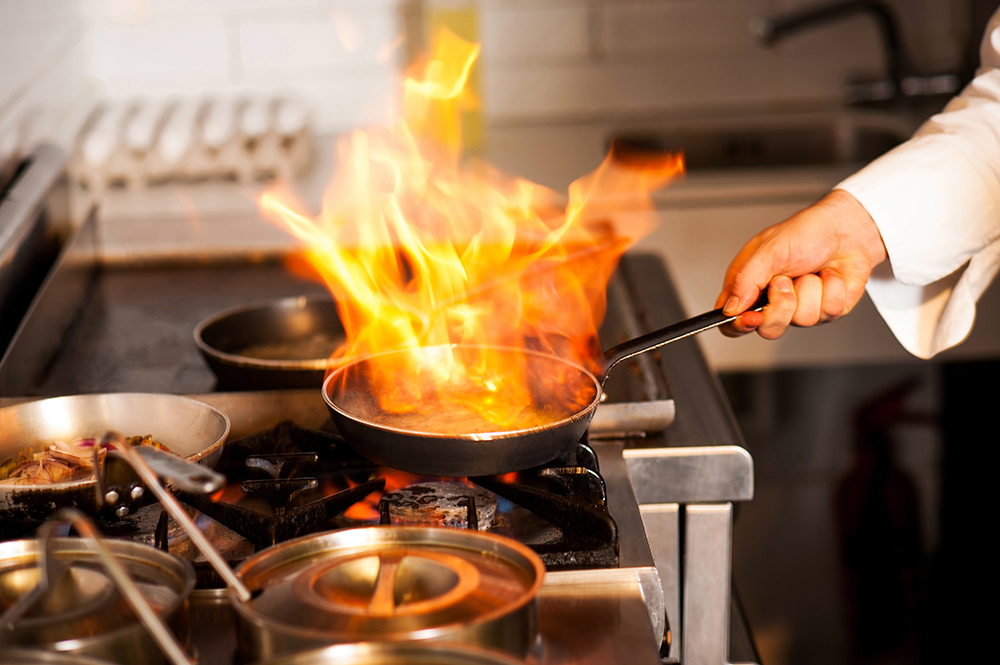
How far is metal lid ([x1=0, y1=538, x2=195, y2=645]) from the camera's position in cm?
55

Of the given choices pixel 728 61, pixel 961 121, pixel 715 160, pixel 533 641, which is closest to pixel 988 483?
pixel 715 160

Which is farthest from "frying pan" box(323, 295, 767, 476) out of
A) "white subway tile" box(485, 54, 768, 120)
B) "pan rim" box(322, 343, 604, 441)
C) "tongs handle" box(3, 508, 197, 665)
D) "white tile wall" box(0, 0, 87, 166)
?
"white subway tile" box(485, 54, 768, 120)

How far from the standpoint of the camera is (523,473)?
0.84 metres

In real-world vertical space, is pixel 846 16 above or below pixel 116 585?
above

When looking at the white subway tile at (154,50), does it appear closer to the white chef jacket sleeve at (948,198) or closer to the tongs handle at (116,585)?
the white chef jacket sleeve at (948,198)

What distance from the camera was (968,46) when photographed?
257cm

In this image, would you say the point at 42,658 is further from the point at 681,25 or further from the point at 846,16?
the point at 846,16

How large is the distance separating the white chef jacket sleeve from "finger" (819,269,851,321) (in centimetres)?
8

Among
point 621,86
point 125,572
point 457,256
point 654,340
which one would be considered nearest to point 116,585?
point 125,572

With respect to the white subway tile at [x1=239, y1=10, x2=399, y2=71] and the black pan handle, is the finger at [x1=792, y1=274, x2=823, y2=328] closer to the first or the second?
the black pan handle

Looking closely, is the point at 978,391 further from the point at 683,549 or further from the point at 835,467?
the point at 683,549

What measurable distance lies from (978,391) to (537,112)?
1.25 meters

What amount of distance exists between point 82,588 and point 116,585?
3cm

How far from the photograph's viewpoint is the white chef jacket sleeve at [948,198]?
113 centimetres
